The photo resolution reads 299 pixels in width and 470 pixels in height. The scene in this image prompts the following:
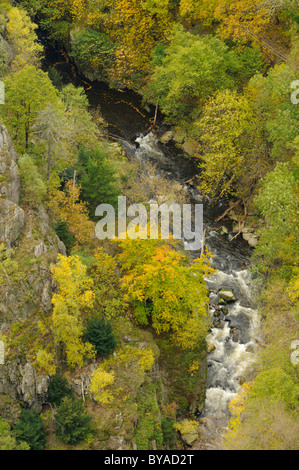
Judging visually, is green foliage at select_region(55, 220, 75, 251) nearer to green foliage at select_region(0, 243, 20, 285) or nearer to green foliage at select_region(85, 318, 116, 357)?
green foliage at select_region(0, 243, 20, 285)

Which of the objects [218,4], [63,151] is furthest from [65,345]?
[218,4]

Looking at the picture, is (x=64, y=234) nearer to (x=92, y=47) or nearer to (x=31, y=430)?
(x=31, y=430)

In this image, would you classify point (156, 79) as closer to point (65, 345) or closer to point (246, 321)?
point (246, 321)

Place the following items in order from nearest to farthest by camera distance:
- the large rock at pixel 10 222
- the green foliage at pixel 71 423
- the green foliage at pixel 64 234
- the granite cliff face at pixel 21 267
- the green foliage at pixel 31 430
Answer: the green foliage at pixel 31 430 → the green foliage at pixel 71 423 → the granite cliff face at pixel 21 267 → the large rock at pixel 10 222 → the green foliage at pixel 64 234

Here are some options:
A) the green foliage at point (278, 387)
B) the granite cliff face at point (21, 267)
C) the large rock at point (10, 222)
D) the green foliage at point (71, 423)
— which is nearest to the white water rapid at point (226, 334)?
the green foliage at point (278, 387)

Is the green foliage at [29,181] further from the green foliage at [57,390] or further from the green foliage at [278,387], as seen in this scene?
the green foliage at [278,387]

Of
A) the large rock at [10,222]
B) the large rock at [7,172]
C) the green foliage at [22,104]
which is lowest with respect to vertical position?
the large rock at [10,222]

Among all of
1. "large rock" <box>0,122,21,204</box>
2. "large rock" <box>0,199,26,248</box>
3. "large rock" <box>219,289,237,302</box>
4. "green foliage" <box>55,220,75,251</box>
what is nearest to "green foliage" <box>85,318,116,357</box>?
"large rock" <box>0,199,26,248</box>
